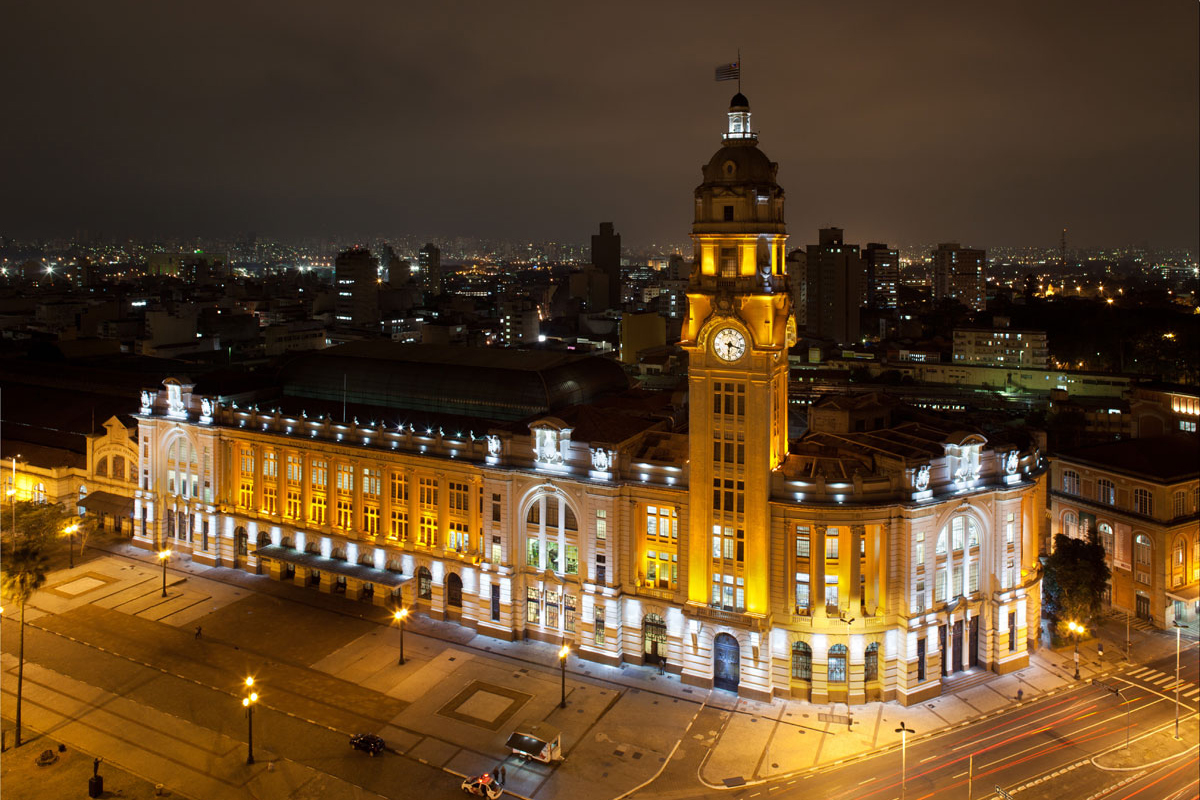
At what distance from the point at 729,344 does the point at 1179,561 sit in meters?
45.4

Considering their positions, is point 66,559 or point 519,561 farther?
point 66,559

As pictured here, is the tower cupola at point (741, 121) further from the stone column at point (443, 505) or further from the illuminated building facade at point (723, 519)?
the stone column at point (443, 505)

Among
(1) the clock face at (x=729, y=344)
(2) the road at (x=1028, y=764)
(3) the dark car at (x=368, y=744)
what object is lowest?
(2) the road at (x=1028, y=764)

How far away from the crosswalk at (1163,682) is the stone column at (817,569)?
25776mm

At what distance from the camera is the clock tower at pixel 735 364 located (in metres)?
69.7

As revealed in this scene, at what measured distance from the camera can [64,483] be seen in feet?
358

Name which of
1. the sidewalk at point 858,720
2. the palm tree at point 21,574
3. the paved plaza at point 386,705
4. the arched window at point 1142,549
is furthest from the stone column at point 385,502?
the arched window at point 1142,549

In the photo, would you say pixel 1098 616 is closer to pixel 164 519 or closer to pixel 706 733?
pixel 706 733

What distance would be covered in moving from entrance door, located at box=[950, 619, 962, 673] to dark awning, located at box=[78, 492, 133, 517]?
84.5 metres

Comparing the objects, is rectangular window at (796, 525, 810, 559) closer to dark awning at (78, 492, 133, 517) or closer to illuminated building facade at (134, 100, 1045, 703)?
illuminated building facade at (134, 100, 1045, 703)

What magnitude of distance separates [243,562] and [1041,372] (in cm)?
15434

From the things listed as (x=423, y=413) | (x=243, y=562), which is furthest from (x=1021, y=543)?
(x=243, y=562)

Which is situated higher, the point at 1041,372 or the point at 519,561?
the point at 1041,372

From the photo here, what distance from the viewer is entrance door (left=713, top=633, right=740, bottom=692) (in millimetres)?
71750
